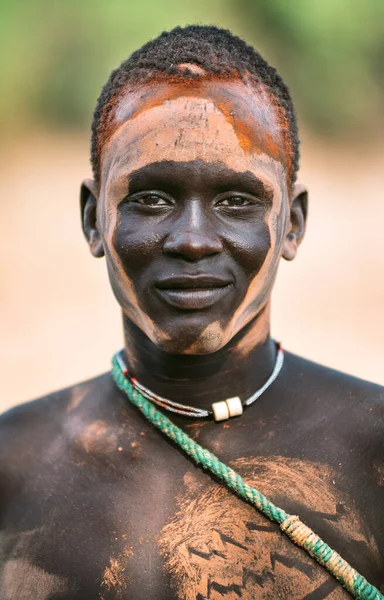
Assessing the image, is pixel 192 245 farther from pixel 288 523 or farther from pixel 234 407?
pixel 288 523

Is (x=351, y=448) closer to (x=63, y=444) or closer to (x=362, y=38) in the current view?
(x=63, y=444)

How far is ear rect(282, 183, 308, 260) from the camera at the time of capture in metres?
2.76

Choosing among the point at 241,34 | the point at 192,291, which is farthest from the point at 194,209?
the point at 241,34

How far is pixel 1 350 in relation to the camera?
8180mm

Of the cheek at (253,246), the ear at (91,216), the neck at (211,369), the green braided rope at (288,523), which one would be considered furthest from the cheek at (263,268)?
the ear at (91,216)

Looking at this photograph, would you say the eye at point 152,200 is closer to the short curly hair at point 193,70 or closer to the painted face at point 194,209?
the painted face at point 194,209

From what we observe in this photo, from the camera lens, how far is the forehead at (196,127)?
2389 mm

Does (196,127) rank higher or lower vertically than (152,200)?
higher

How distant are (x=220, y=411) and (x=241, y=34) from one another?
12512 mm

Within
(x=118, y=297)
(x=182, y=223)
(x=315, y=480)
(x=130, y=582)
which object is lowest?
(x=130, y=582)

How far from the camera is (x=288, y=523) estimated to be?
7.64 ft

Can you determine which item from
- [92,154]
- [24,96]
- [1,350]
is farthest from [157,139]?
[24,96]

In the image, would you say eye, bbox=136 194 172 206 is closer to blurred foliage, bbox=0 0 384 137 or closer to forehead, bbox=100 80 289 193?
forehead, bbox=100 80 289 193

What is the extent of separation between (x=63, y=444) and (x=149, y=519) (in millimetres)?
436
